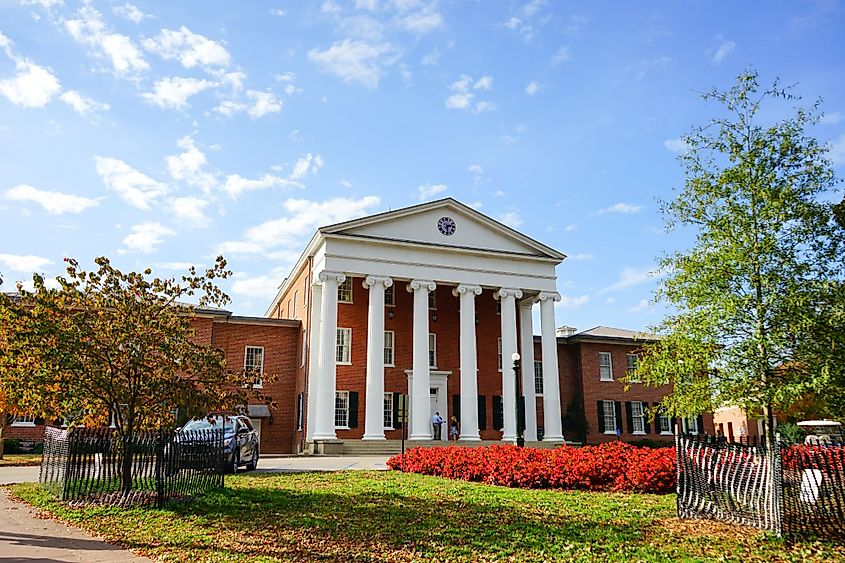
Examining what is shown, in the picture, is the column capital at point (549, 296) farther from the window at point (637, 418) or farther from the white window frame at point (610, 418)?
the window at point (637, 418)

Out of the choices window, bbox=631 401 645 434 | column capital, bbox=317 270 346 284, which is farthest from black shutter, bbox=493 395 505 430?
column capital, bbox=317 270 346 284

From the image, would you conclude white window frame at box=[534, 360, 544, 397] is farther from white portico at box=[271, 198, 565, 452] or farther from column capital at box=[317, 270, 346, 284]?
column capital at box=[317, 270, 346, 284]

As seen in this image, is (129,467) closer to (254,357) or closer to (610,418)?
(254,357)

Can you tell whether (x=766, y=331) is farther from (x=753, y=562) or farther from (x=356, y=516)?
(x=356, y=516)

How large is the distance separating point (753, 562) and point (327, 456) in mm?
24400

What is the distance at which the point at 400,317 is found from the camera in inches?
1522

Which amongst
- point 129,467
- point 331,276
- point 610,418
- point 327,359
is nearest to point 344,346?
point 327,359

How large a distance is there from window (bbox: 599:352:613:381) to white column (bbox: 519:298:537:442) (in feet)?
20.2

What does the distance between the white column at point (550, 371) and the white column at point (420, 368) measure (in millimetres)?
6630

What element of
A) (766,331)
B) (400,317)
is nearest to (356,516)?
(766,331)

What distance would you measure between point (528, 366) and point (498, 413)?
3322mm

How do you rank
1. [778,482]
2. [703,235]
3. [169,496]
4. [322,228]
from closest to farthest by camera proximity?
[778,482], [169,496], [703,235], [322,228]

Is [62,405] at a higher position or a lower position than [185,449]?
higher

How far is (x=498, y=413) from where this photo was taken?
38812 millimetres
